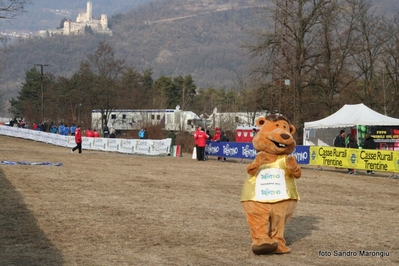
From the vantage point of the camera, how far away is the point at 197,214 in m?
14.5

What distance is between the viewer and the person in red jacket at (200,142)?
3594cm

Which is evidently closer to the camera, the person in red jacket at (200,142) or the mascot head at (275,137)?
the mascot head at (275,137)

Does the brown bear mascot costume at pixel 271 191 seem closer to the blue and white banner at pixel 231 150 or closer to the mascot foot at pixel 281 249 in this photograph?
the mascot foot at pixel 281 249

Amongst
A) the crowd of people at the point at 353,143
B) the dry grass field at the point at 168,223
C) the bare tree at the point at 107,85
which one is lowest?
the dry grass field at the point at 168,223

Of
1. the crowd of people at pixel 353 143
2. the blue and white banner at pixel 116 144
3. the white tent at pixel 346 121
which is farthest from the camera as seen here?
the blue and white banner at pixel 116 144

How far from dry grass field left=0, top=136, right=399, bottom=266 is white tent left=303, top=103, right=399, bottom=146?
35.6 ft

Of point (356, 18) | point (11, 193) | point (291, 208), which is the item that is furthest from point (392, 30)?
point (291, 208)

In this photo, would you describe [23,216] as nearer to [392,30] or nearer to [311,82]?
[311,82]

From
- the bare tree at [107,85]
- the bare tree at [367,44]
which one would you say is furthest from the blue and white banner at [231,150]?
the bare tree at [107,85]

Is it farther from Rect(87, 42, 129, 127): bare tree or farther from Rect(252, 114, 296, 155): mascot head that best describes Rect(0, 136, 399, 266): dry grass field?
Rect(87, 42, 129, 127): bare tree

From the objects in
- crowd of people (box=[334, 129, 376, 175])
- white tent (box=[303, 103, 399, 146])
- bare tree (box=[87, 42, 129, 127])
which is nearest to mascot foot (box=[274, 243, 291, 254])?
crowd of people (box=[334, 129, 376, 175])

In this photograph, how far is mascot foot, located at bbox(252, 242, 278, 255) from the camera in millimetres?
10156

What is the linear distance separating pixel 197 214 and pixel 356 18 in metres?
42.6

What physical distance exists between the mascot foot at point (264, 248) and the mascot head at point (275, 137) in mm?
1486
